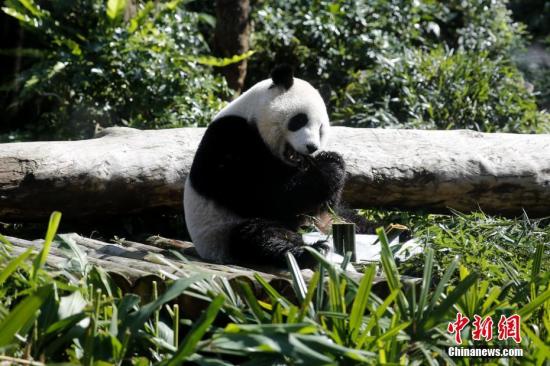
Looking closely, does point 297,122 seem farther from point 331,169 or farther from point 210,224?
point 210,224

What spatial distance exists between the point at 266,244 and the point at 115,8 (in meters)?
4.94

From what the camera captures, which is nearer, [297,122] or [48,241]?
[48,241]

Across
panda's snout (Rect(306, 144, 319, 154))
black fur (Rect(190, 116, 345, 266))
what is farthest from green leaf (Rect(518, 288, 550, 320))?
panda's snout (Rect(306, 144, 319, 154))

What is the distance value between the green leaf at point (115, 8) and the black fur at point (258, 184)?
412cm

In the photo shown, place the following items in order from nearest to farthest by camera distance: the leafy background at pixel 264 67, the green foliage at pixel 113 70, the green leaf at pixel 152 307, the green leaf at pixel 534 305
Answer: the green leaf at pixel 152 307
the green leaf at pixel 534 305
the green foliage at pixel 113 70
the leafy background at pixel 264 67

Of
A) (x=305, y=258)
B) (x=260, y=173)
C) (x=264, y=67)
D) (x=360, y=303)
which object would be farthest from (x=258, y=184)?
(x=264, y=67)

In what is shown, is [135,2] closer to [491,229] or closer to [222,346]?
[491,229]

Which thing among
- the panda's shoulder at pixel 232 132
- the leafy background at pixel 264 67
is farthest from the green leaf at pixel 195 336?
the leafy background at pixel 264 67

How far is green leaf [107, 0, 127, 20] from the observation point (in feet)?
27.5

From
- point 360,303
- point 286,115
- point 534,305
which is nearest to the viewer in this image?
point 360,303

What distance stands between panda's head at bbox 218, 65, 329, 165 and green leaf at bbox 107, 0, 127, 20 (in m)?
4.07

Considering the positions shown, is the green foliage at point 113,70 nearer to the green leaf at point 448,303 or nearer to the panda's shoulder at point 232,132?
the panda's shoulder at point 232,132

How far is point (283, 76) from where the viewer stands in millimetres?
4797

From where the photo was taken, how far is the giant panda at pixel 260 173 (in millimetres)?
4684
